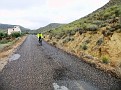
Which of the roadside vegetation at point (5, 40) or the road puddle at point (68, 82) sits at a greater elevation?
the road puddle at point (68, 82)

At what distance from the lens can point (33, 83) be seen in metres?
10.7

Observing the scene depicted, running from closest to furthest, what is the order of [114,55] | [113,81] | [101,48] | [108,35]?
1. [113,81]
2. [114,55]
3. [101,48]
4. [108,35]

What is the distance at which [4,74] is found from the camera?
13.4 m

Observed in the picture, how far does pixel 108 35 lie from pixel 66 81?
12.5m

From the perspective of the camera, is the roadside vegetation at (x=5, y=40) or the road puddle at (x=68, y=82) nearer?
the road puddle at (x=68, y=82)

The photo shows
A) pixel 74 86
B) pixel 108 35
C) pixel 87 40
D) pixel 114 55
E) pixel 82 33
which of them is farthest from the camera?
pixel 82 33

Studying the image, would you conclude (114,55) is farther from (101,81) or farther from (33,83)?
(33,83)

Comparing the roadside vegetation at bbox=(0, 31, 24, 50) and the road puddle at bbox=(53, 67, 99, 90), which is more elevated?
the road puddle at bbox=(53, 67, 99, 90)

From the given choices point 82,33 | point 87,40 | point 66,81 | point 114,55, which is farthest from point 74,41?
point 66,81

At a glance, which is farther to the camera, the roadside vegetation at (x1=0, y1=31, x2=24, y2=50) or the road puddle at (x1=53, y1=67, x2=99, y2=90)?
the roadside vegetation at (x1=0, y1=31, x2=24, y2=50)

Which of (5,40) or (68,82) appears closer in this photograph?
(68,82)

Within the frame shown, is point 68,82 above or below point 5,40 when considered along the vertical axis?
above

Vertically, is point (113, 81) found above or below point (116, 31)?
below

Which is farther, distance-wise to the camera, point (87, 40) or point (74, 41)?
point (74, 41)
